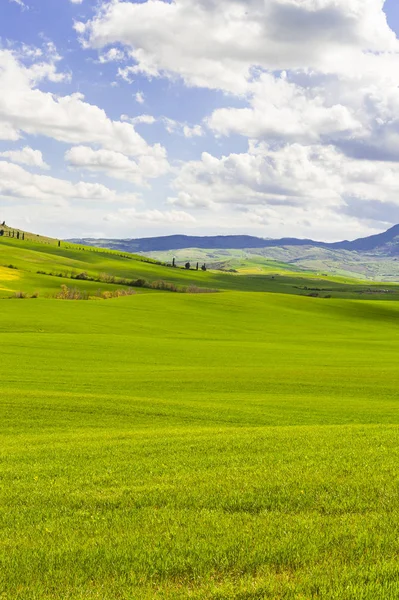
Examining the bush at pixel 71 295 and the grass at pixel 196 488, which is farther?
the bush at pixel 71 295

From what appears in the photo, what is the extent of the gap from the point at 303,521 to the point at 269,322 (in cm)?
9293

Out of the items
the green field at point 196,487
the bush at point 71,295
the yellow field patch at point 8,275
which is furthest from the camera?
the yellow field patch at point 8,275

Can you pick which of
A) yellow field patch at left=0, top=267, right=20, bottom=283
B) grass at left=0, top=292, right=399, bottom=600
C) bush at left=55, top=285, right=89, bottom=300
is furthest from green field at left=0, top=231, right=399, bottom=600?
yellow field patch at left=0, top=267, right=20, bottom=283

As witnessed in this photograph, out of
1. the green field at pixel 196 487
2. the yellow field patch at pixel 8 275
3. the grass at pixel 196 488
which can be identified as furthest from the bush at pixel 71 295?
the grass at pixel 196 488

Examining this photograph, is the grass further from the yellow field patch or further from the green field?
the yellow field patch

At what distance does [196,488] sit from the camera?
13766mm

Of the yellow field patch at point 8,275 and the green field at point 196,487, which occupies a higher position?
the yellow field patch at point 8,275

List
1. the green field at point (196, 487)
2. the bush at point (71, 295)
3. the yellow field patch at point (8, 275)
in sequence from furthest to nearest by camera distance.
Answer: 1. the yellow field patch at point (8, 275)
2. the bush at point (71, 295)
3. the green field at point (196, 487)

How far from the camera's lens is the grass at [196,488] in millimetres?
9305

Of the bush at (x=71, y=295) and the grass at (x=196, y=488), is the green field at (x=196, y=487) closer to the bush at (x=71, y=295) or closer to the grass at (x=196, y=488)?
the grass at (x=196, y=488)

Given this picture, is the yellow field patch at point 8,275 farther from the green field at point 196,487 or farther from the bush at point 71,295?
the green field at point 196,487

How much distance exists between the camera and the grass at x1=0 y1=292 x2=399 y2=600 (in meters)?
9.30

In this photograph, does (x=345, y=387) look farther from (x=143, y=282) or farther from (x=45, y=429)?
(x=143, y=282)

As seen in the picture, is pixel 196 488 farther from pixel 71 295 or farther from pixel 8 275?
pixel 8 275
